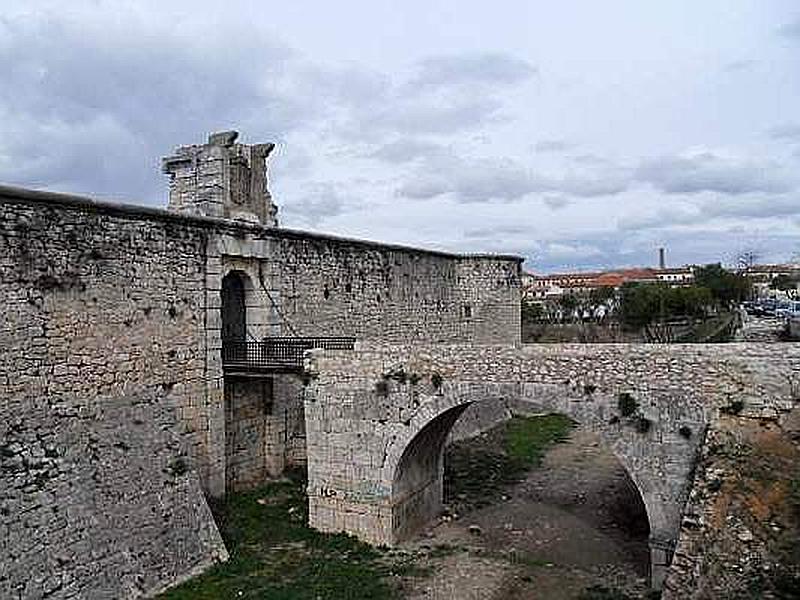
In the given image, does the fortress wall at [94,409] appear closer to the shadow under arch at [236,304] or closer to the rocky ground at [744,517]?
the shadow under arch at [236,304]

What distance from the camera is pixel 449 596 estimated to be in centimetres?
1023

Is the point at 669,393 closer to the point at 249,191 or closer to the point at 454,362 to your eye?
the point at 454,362

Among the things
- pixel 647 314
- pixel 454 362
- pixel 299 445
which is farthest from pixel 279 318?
pixel 647 314

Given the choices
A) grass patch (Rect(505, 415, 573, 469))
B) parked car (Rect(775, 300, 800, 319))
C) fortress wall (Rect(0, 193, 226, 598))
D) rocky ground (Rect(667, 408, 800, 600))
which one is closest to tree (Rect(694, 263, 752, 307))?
parked car (Rect(775, 300, 800, 319))

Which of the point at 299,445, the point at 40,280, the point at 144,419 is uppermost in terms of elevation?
the point at 40,280

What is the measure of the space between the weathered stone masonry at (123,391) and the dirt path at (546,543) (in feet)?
12.1

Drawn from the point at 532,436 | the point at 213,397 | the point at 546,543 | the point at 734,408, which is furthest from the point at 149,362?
the point at 532,436

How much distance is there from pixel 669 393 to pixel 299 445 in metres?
8.31

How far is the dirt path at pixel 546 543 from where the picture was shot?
10.5 metres

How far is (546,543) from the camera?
40.7ft

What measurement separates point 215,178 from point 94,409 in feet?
A: 23.4

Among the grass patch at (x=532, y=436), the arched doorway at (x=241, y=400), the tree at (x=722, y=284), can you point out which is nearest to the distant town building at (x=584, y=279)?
the tree at (x=722, y=284)

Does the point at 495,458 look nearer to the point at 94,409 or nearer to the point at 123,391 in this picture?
the point at 123,391

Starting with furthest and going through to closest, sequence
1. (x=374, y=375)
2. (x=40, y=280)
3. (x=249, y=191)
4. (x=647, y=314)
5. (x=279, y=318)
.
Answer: (x=647, y=314) < (x=249, y=191) < (x=279, y=318) < (x=374, y=375) < (x=40, y=280)
